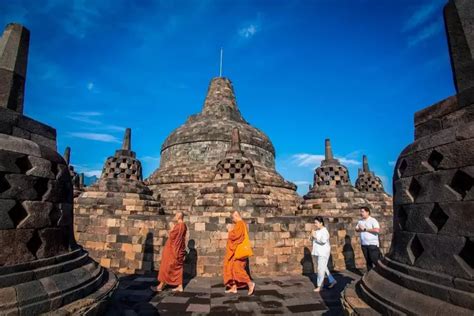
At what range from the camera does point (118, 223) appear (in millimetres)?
8516

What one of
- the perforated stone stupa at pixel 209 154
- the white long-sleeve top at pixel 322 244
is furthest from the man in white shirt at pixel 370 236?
the perforated stone stupa at pixel 209 154

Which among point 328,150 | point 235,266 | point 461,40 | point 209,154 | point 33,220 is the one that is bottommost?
point 235,266

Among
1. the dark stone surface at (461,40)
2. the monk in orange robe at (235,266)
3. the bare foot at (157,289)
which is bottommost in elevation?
the bare foot at (157,289)

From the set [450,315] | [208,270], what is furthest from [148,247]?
[450,315]

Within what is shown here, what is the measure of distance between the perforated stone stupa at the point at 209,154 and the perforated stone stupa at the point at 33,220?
413 inches

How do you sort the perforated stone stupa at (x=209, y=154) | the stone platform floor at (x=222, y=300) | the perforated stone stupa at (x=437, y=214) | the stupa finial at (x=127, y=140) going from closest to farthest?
the perforated stone stupa at (x=437, y=214), the stone platform floor at (x=222, y=300), the stupa finial at (x=127, y=140), the perforated stone stupa at (x=209, y=154)

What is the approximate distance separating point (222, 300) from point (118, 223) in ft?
16.2

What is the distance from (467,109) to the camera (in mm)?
2738

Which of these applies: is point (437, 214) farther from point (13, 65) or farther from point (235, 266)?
point (13, 65)

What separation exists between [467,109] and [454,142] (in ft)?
1.45

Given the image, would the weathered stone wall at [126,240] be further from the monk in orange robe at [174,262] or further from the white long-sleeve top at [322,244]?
the white long-sleeve top at [322,244]

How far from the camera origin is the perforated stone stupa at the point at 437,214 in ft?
7.73

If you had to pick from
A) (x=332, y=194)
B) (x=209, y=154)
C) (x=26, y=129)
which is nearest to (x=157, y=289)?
(x=26, y=129)

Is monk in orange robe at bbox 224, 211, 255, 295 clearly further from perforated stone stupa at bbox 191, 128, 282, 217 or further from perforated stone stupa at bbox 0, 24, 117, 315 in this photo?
perforated stone stupa at bbox 191, 128, 282, 217
